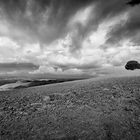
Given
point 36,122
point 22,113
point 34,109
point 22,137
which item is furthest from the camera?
point 34,109

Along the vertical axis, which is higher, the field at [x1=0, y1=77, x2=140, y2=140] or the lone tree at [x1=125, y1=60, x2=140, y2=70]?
the lone tree at [x1=125, y1=60, x2=140, y2=70]

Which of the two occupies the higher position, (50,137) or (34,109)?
(34,109)

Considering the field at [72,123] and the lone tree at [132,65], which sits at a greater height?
the lone tree at [132,65]

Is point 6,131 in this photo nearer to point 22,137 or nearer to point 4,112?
point 22,137

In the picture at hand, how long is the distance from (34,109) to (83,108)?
13.7 ft

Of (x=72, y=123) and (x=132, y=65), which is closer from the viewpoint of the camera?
(x=72, y=123)

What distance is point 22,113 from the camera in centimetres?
775

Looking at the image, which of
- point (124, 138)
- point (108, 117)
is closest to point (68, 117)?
point (108, 117)

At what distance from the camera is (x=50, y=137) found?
5.25m

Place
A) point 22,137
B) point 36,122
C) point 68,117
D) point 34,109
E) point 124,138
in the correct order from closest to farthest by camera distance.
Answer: point 124,138 < point 22,137 < point 36,122 < point 68,117 < point 34,109

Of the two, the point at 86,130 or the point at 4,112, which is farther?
the point at 4,112

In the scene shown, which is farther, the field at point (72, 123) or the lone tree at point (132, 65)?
the lone tree at point (132, 65)

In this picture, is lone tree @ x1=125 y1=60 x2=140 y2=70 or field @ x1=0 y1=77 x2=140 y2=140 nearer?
field @ x1=0 y1=77 x2=140 y2=140

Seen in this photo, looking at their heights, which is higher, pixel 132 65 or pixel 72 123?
pixel 132 65
